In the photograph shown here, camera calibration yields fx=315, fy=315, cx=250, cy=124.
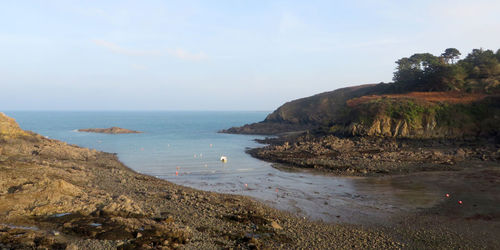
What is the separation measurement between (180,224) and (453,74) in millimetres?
53884

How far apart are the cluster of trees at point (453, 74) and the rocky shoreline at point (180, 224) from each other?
3863 cm

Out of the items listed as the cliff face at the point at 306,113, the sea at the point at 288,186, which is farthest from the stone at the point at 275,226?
the cliff face at the point at 306,113

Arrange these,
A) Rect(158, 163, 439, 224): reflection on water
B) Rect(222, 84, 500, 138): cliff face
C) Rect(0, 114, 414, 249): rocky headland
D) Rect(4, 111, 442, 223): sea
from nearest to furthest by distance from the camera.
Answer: Rect(0, 114, 414, 249): rocky headland, Rect(158, 163, 439, 224): reflection on water, Rect(4, 111, 442, 223): sea, Rect(222, 84, 500, 138): cliff face

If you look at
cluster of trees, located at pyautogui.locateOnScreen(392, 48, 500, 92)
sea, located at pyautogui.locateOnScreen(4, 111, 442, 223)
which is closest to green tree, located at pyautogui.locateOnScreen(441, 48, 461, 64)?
cluster of trees, located at pyautogui.locateOnScreen(392, 48, 500, 92)

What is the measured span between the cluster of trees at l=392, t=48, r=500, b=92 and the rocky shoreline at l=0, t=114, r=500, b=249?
127 ft

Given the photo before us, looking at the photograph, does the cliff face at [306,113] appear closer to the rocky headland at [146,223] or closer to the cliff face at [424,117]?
the cliff face at [424,117]

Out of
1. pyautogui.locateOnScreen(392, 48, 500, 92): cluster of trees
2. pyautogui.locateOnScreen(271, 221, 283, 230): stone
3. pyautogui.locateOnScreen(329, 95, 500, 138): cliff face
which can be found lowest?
pyautogui.locateOnScreen(271, 221, 283, 230): stone

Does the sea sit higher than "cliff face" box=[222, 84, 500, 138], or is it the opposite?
"cliff face" box=[222, 84, 500, 138]

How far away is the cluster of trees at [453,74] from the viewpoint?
162 feet

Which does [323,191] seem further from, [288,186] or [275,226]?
[275,226]

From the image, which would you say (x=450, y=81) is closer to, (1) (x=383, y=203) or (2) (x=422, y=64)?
(2) (x=422, y=64)

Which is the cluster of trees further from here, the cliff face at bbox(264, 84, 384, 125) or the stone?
the stone

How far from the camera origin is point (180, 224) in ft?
45.2

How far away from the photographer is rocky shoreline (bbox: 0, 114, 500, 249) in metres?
11.7
